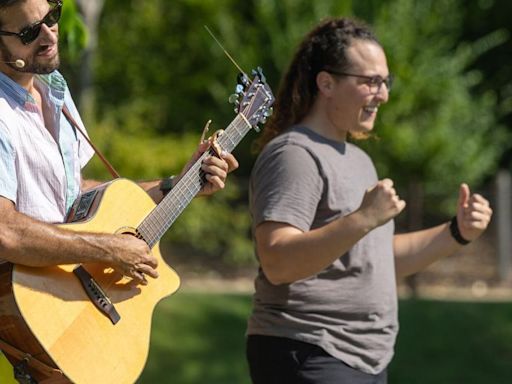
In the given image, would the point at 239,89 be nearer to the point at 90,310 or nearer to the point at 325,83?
the point at 325,83

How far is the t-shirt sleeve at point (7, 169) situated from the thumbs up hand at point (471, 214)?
5.59 ft

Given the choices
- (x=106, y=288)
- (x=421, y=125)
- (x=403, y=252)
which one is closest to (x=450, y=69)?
(x=421, y=125)

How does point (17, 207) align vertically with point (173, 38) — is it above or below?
above

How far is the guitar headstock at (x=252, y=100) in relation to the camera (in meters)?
3.68

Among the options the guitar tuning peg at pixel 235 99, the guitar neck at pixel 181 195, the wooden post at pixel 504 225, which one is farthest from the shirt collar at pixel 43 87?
the wooden post at pixel 504 225

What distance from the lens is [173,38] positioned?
51.0 feet

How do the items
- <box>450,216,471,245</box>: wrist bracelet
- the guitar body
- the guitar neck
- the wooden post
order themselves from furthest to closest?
the wooden post < <box>450,216,471,245</box>: wrist bracelet < the guitar neck < the guitar body

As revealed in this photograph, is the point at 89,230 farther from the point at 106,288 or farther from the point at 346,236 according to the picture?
the point at 346,236

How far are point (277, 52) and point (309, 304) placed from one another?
9785mm

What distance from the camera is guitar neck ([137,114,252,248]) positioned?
3.40m

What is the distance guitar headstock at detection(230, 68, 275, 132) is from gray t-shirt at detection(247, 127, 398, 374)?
15 cm

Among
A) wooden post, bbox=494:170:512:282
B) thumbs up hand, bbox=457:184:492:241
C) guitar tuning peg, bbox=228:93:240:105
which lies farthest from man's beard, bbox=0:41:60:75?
wooden post, bbox=494:170:512:282

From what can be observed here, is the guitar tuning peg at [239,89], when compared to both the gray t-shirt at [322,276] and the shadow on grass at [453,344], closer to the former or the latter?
the gray t-shirt at [322,276]

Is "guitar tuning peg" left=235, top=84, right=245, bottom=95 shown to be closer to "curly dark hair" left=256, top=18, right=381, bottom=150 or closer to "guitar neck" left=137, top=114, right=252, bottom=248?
"guitar neck" left=137, top=114, right=252, bottom=248
